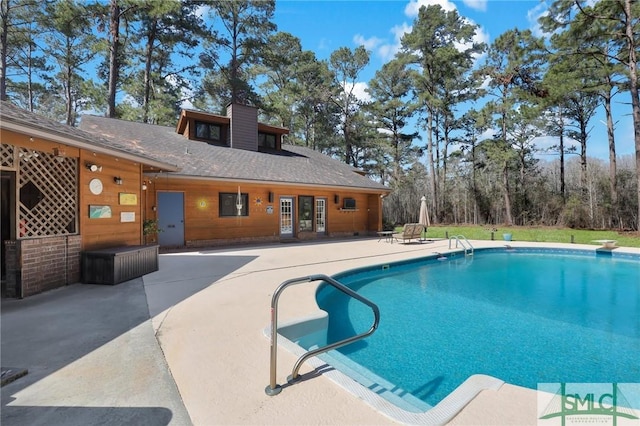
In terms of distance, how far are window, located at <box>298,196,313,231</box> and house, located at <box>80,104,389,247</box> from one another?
0.14 ft

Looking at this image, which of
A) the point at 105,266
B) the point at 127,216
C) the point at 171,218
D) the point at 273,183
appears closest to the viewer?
the point at 105,266

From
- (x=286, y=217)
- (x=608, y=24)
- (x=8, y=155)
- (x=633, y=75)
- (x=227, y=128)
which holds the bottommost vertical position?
(x=286, y=217)

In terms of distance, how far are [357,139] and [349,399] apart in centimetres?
2472

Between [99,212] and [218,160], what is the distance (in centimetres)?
607

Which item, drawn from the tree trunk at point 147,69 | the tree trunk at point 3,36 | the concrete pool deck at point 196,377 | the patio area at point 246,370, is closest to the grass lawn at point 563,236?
the patio area at point 246,370

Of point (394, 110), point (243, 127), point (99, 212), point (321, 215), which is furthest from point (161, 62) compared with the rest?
point (99, 212)

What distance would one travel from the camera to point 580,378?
3.29 m

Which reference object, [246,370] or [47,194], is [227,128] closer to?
[47,194]

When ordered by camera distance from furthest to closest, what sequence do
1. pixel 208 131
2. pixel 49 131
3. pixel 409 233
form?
pixel 208 131, pixel 409 233, pixel 49 131

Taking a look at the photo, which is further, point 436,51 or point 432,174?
point 432,174

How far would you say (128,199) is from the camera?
6.72m

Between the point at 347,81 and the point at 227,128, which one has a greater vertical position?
the point at 347,81

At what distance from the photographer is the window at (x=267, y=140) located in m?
15.6

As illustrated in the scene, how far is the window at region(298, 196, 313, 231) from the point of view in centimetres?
1298
